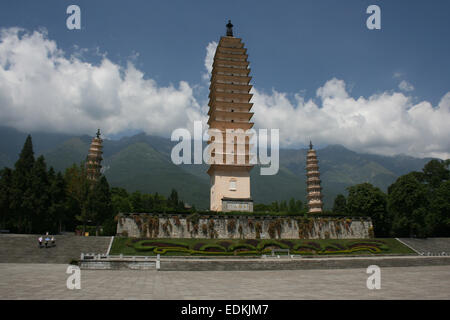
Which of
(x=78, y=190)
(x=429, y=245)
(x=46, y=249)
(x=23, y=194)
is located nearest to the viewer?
(x=46, y=249)

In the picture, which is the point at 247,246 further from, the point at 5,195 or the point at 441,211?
the point at 441,211

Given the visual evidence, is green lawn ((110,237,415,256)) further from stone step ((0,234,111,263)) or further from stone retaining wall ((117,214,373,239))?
stone step ((0,234,111,263))

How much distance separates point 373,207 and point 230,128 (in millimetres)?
24038

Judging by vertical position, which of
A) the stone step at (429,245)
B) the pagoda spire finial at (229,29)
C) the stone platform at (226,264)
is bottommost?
the stone step at (429,245)

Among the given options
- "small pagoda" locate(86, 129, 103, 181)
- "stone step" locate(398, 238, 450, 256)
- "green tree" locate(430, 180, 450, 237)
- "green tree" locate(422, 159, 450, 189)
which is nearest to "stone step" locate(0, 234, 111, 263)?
"small pagoda" locate(86, 129, 103, 181)

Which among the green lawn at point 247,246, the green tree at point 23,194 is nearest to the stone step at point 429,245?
the green lawn at point 247,246

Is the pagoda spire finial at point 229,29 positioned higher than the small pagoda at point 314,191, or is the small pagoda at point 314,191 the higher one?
the pagoda spire finial at point 229,29

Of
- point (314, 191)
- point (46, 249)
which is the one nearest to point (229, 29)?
point (314, 191)

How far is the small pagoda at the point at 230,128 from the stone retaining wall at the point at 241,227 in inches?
154

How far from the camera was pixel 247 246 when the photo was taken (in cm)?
3231

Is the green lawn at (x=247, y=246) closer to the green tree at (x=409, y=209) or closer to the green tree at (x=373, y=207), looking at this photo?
the green tree at (x=409, y=209)

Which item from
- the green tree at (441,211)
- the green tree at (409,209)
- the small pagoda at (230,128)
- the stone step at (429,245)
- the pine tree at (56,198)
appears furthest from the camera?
the green tree at (441,211)

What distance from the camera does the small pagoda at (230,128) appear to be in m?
42.2
